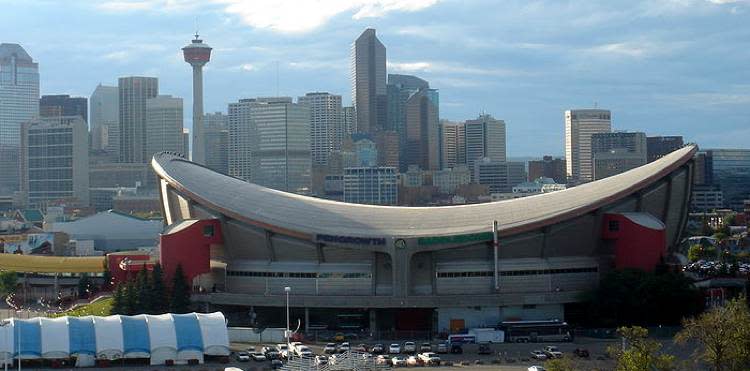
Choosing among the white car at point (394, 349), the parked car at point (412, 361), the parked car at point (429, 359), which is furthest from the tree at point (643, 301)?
the parked car at point (412, 361)

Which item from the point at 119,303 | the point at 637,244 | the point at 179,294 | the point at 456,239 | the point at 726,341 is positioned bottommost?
the point at 119,303

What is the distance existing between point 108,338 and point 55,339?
2.42 m

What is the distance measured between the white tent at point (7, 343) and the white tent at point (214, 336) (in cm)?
888

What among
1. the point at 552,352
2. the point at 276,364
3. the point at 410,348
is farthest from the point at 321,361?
the point at 552,352

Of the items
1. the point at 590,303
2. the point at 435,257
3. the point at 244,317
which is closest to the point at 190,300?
the point at 244,317

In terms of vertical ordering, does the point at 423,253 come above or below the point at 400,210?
below

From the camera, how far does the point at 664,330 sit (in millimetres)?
68625

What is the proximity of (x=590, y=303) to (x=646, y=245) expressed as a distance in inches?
207

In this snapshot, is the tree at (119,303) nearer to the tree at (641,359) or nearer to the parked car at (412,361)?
the parked car at (412,361)

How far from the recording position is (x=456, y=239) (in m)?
72.9

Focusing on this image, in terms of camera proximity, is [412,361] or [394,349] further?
[394,349]

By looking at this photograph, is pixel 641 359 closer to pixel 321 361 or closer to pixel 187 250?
pixel 321 361

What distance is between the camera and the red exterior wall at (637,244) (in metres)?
74.1

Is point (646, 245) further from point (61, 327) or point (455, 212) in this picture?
point (61, 327)
